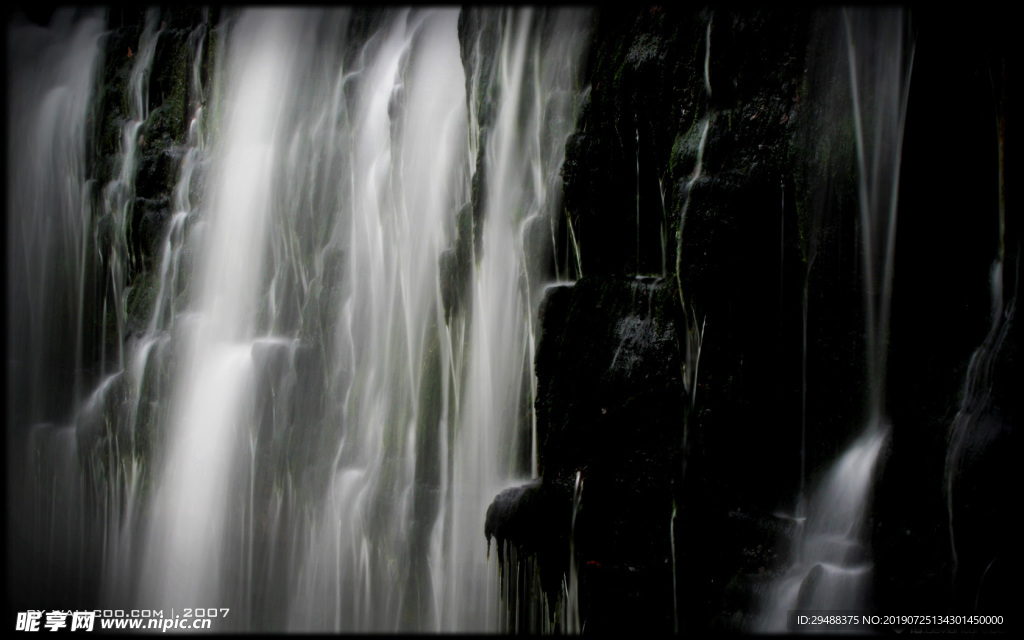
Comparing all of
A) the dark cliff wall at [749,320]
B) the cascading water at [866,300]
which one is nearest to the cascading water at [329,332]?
the dark cliff wall at [749,320]

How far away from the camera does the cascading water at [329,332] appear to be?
4.93m

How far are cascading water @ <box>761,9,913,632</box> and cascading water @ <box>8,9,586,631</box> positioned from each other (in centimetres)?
188

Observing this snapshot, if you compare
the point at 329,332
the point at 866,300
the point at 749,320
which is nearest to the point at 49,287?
the point at 329,332

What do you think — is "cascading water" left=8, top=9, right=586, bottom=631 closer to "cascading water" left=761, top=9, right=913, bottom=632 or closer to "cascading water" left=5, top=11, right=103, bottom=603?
"cascading water" left=5, top=11, right=103, bottom=603

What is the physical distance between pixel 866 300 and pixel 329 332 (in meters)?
4.66

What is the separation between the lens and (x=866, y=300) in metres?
3.26

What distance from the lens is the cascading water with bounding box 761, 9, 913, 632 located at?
3148 mm

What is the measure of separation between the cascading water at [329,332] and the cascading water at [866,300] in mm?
1876

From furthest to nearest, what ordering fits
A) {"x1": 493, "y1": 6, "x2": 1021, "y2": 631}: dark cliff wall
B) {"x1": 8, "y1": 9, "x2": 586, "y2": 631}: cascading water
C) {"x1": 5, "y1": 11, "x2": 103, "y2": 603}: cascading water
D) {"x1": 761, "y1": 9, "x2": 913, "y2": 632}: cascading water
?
1. {"x1": 5, "y1": 11, "x2": 103, "y2": 603}: cascading water
2. {"x1": 8, "y1": 9, "x2": 586, "y2": 631}: cascading water
3. {"x1": 761, "y1": 9, "x2": 913, "y2": 632}: cascading water
4. {"x1": 493, "y1": 6, "x2": 1021, "y2": 631}: dark cliff wall

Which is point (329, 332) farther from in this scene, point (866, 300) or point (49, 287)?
point (49, 287)

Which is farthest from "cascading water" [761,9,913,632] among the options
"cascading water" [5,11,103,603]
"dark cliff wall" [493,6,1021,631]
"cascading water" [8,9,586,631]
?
"cascading water" [5,11,103,603]

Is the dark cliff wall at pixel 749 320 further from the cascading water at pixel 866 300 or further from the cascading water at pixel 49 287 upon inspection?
the cascading water at pixel 49 287

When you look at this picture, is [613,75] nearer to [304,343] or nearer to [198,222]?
[304,343]

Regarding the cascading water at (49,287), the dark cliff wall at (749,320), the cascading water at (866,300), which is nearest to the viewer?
the dark cliff wall at (749,320)
